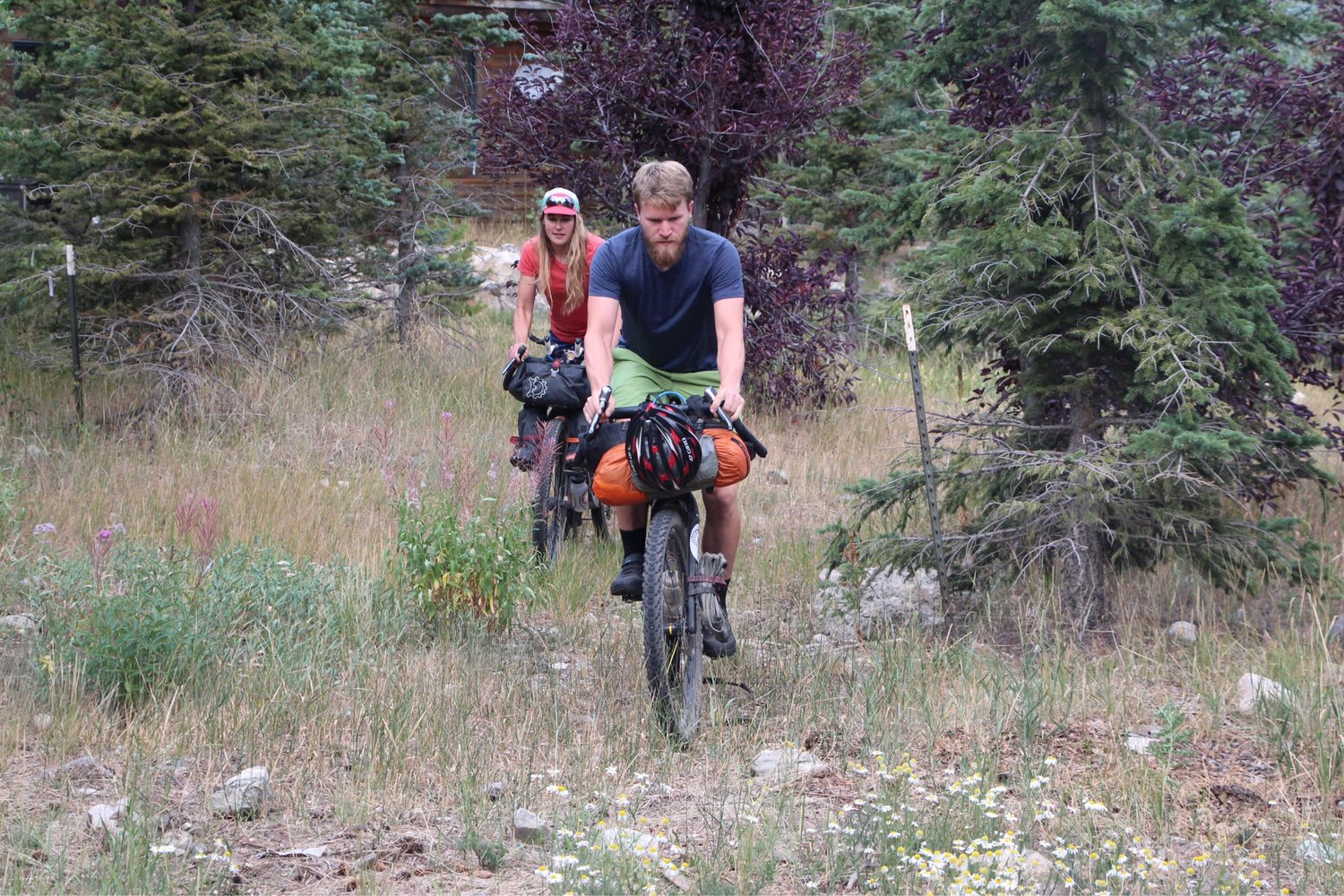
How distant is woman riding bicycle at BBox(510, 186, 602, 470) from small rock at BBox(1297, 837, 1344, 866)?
14.8 feet

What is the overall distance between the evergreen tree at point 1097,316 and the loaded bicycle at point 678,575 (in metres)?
1.89

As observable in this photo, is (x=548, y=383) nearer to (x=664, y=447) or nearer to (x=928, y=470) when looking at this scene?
(x=928, y=470)

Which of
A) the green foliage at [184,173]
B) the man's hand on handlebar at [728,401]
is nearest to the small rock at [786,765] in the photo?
the man's hand on handlebar at [728,401]

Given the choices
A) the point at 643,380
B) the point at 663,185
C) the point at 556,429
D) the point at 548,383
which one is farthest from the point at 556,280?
the point at 663,185

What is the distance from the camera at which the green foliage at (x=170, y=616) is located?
4996mm

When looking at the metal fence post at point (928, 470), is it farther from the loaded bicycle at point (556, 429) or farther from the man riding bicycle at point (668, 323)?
the loaded bicycle at point (556, 429)

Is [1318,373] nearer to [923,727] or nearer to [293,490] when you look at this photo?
[923,727]

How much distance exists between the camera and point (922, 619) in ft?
22.6

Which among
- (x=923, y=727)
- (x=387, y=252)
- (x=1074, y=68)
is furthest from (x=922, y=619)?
(x=387, y=252)

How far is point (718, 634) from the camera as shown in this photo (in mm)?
5117

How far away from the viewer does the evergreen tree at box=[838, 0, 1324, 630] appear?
6.09 metres

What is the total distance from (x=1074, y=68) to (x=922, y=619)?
284 centimetres

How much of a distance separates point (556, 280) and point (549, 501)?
4.22 feet

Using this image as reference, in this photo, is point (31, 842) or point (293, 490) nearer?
point (31, 842)
